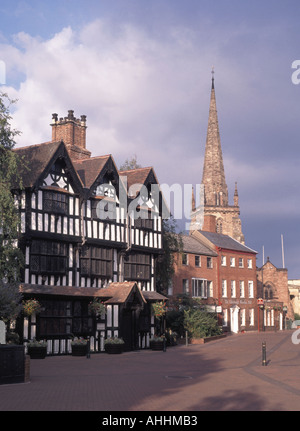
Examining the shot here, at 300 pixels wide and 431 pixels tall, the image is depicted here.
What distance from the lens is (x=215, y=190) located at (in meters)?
124

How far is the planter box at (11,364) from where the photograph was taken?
57.2 ft

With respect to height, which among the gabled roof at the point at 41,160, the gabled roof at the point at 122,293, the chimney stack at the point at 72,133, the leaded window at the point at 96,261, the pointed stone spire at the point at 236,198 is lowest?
the gabled roof at the point at 122,293

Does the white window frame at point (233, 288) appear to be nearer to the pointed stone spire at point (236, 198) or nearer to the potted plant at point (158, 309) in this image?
the potted plant at point (158, 309)

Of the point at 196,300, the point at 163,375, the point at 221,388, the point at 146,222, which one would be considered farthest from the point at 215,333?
the point at 221,388

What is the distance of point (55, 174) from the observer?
105 ft

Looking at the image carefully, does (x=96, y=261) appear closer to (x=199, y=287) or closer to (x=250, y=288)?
(x=199, y=287)

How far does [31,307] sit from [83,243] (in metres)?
5.35

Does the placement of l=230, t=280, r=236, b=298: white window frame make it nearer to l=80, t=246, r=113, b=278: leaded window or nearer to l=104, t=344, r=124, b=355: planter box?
l=80, t=246, r=113, b=278: leaded window

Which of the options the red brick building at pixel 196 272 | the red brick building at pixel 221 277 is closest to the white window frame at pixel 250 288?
the red brick building at pixel 221 277

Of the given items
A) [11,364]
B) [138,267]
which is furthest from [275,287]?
[11,364]

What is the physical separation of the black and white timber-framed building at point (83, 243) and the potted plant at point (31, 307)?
413 mm

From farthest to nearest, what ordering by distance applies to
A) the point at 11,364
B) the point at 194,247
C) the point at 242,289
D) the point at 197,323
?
the point at 242,289, the point at 194,247, the point at 197,323, the point at 11,364

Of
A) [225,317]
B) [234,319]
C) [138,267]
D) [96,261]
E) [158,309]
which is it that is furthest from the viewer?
[234,319]
